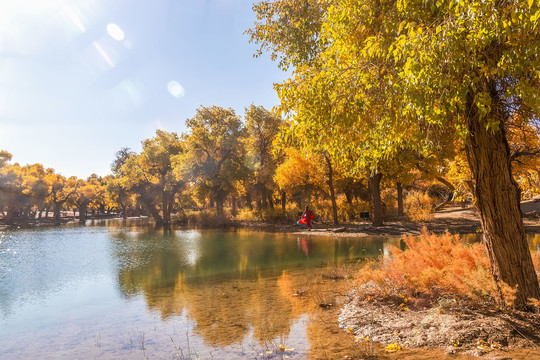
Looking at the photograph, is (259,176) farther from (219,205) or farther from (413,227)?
(413,227)

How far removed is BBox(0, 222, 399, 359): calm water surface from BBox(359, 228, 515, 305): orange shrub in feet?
7.34

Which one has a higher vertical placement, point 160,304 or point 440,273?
point 440,273

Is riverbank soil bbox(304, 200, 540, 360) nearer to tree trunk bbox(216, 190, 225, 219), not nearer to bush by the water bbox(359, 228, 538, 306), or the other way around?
bush by the water bbox(359, 228, 538, 306)

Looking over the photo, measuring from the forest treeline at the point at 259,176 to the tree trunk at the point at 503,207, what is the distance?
4265 mm

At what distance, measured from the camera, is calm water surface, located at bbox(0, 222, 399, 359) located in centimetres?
622

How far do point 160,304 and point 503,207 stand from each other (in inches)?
339

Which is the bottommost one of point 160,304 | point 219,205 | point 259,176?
point 160,304

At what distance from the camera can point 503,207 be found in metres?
5.37

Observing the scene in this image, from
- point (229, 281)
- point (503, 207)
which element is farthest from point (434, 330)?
point (229, 281)

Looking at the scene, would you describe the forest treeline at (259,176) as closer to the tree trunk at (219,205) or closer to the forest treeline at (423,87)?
the tree trunk at (219,205)

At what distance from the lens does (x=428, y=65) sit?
4051 mm

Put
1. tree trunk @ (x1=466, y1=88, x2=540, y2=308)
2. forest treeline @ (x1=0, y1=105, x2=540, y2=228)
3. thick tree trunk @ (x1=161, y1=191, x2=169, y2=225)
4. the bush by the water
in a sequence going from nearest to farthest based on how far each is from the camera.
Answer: tree trunk @ (x1=466, y1=88, x2=540, y2=308) → the bush by the water → forest treeline @ (x1=0, y1=105, x2=540, y2=228) → thick tree trunk @ (x1=161, y1=191, x2=169, y2=225)

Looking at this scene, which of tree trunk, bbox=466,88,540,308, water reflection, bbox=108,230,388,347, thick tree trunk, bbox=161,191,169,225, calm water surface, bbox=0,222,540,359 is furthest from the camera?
thick tree trunk, bbox=161,191,169,225

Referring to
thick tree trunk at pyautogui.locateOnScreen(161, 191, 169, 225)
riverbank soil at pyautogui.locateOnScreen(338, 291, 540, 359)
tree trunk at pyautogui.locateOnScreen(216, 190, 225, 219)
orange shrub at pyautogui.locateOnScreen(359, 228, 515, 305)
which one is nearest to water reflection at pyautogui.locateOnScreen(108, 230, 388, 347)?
riverbank soil at pyautogui.locateOnScreen(338, 291, 540, 359)
